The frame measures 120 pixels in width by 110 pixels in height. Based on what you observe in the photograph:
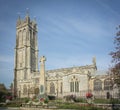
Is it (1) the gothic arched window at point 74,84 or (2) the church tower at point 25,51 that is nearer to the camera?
(1) the gothic arched window at point 74,84

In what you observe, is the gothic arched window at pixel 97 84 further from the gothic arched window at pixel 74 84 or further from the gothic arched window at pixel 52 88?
the gothic arched window at pixel 52 88

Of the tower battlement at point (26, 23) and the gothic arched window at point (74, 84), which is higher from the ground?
the tower battlement at point (26, 23)

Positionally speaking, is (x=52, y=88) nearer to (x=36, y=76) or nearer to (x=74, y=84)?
(x=36, y=76)

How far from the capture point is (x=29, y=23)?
88.6m

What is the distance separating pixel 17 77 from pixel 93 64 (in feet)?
109

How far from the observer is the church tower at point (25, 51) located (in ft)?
266

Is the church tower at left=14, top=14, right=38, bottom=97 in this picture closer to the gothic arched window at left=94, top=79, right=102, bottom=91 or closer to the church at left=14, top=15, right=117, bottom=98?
the church at left=14, top=15, right=117, bottom=98

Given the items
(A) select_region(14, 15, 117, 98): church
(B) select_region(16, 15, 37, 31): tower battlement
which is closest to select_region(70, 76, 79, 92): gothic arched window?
(A) select_region(14, 15, 117, 98): church

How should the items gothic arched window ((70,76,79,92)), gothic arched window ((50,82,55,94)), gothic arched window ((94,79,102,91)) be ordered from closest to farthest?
gothic arched window ((94,79,102,91)) < gothic arched window ((70,76,79,92)) < gothic arched window ((50,82,55,94))

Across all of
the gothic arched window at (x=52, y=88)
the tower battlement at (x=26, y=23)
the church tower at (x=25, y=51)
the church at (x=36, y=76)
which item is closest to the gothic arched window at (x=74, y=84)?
the church at (x=36, y=76)

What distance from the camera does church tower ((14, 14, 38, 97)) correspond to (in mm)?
81000

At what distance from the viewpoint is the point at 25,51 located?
A: 82688 mm

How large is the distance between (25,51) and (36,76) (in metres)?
12.7

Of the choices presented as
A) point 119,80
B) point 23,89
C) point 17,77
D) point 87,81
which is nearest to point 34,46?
point 17,77
